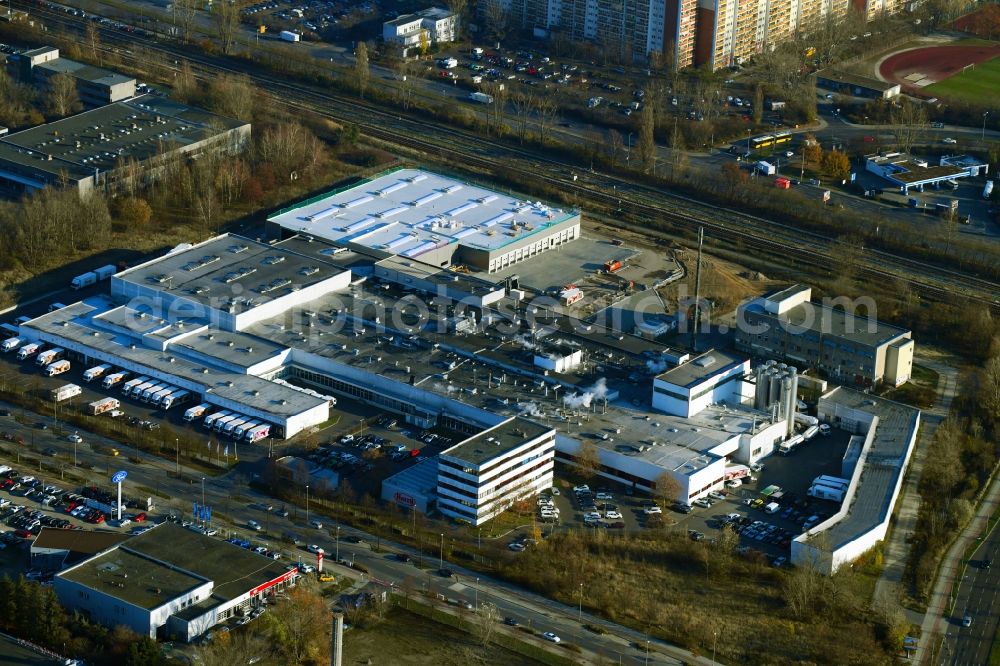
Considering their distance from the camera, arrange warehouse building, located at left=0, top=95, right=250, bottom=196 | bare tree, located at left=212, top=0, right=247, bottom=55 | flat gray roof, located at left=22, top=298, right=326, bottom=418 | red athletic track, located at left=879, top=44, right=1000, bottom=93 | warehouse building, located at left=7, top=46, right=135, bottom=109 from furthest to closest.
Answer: red athletic track, located at left=879, top=44, right=1000, bottom=93 < bare tree, located at left=212, top=0, right=247, bottom=55 < warehouse building, located at left=7, top=46, right=135, bottom=109 < warehouse building, located at left=0, top=95, right=250, bottom=196 < flat gray roof, located at left=22, top=298, right=326, bottom=418

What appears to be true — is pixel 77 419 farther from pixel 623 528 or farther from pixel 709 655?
pixel 709 655

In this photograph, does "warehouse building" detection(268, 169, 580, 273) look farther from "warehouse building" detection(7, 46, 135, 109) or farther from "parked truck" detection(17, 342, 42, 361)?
"warehouse building" detection(7, 46, 135, 109)

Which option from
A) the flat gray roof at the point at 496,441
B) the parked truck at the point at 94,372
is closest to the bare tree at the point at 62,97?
the parked truck at the point at 94,372

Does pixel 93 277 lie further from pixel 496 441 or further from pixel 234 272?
pixel 496 441

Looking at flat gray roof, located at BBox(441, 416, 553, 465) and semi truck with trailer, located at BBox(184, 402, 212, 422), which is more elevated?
flat gray roof, located at BBox(441, 416, 553, 465)

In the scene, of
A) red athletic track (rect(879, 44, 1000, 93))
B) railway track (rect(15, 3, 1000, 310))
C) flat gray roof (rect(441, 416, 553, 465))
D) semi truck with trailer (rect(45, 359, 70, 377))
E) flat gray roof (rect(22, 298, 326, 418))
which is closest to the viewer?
flat gray roof (rect(441, 416, 553, 465))

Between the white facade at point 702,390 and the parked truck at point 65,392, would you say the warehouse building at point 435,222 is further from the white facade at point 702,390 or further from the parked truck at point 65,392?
the parked truck at point 65,392

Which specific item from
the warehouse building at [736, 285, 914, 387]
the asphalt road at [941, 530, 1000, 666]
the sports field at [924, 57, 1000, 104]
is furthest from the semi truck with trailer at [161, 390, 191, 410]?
the sports field at [924, 57, 1000, 104]
